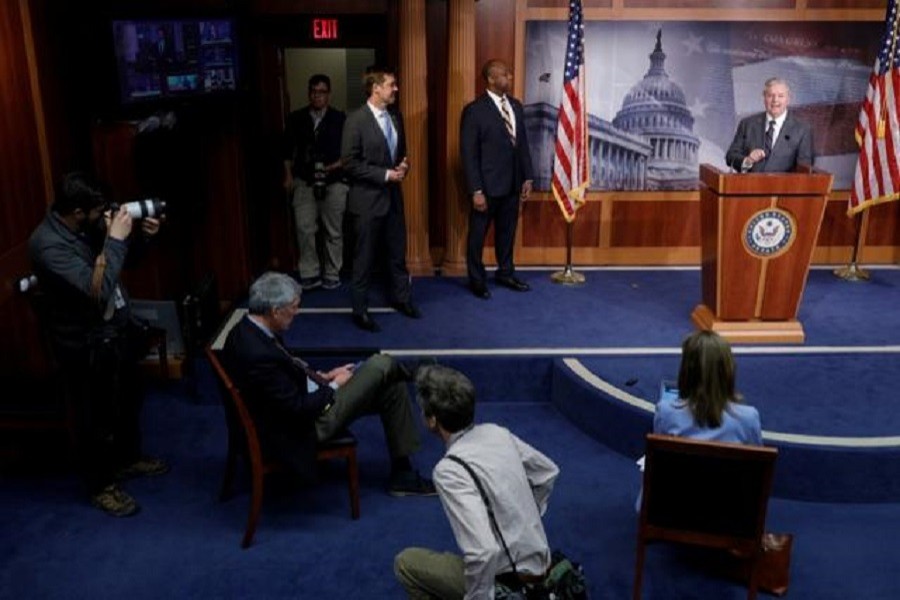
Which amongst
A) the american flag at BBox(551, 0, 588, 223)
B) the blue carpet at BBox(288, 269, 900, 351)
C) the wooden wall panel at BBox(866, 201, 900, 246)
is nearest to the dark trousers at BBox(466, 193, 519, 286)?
the blue carpet at BBox(288, 269, 900, 351)

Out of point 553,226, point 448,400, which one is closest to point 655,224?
point 553,226

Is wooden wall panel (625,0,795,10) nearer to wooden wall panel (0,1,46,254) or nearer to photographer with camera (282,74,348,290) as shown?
photographer with camera (282,74,348,290)

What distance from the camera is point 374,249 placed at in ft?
18.5

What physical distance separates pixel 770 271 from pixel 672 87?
2.05 metres

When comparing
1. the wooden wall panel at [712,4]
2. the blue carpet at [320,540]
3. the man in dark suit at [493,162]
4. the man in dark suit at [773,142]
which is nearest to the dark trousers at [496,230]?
the man in dark suit at [493,162]

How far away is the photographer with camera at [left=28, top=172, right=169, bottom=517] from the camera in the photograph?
3920mm

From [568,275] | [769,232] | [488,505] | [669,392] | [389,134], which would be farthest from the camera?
[568,275]

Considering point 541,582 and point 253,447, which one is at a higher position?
point 541,582

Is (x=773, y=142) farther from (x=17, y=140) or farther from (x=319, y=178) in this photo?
(x=17, y=140)

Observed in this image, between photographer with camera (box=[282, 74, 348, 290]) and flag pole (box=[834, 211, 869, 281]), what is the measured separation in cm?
358

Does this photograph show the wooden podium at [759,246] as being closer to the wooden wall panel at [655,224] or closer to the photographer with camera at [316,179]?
the wooden wall panel at [655,224]

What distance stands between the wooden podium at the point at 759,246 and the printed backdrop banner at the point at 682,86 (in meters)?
1.54

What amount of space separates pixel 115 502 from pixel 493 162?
3.15 metres

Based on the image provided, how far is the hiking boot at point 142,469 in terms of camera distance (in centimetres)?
451
